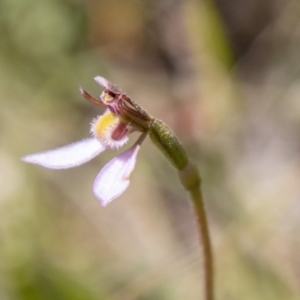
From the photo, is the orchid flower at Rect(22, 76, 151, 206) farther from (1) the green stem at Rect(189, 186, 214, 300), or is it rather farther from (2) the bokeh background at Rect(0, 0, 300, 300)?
(2) the bokeh background at Rect(0, 0, 300, 300)

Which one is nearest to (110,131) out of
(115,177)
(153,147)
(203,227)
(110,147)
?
(110,147)

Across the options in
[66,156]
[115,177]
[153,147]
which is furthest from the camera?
[153,147]

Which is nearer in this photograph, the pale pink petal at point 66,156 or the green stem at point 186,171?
the green stem at point 186,171

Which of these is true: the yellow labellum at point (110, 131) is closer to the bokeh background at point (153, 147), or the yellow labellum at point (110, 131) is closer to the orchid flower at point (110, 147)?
the orchid flower at point (110, 147)

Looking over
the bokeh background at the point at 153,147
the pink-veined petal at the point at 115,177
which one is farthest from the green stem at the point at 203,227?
the bokeh background at the point at 153,147

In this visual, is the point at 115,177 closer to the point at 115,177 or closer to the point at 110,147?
the point at 115,177

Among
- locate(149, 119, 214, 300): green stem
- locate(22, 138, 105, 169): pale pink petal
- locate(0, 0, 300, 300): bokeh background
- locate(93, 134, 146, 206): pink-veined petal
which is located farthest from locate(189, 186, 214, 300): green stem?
locate(0, 0, 300, 300): bokeh background

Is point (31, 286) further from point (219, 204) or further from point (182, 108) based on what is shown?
point (182, 108)

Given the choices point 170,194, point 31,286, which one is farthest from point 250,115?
point 31,286
